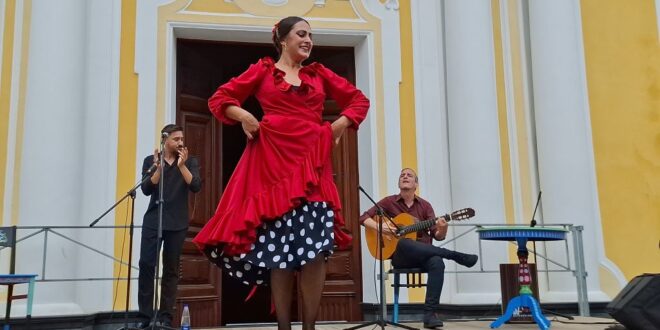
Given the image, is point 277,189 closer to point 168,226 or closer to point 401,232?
point 168,226

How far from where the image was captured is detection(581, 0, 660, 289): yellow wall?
21.5 ft

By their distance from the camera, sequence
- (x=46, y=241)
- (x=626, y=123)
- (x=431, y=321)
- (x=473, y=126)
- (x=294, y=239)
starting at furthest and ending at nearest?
(x=626, y=123), (x=473, y=126), (x=46, y=241), (x=431, y=321), (x=294, y=239)

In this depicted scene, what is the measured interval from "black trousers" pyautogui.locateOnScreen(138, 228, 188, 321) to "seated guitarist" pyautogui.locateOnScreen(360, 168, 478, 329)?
139cm

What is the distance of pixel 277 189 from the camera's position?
114 inches

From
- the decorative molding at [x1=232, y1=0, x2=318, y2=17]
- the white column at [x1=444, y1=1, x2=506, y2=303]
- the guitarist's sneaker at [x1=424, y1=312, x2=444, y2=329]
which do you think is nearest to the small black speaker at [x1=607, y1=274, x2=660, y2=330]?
the guitarist's sneaker at [x1=424, y1=312, x2=444, y2=329]

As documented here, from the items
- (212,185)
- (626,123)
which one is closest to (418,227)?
(212,185)

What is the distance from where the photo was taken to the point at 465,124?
6465 millimetres

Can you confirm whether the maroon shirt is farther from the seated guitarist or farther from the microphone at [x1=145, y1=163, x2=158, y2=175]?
the microphone at [x1=145, y1=163, x2=158, y2=175]

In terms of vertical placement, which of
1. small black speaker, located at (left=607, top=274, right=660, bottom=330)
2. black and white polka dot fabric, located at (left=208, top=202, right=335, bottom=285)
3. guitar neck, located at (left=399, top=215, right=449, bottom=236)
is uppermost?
guitar neck, located at (left=399, top=215, right=449, bottom=236)

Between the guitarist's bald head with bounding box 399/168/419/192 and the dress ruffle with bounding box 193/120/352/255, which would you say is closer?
the dress ruffle with bounding box 193/120/352/255

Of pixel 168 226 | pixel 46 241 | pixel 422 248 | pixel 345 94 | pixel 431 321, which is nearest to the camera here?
pixel 345 94

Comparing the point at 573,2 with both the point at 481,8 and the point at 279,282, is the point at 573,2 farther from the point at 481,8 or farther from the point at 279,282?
the point at 279,282

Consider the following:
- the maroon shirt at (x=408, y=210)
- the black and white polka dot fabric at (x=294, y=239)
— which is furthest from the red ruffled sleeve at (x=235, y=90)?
the maroon shirt at (x=408, y=210)

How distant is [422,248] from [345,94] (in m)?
2.13
